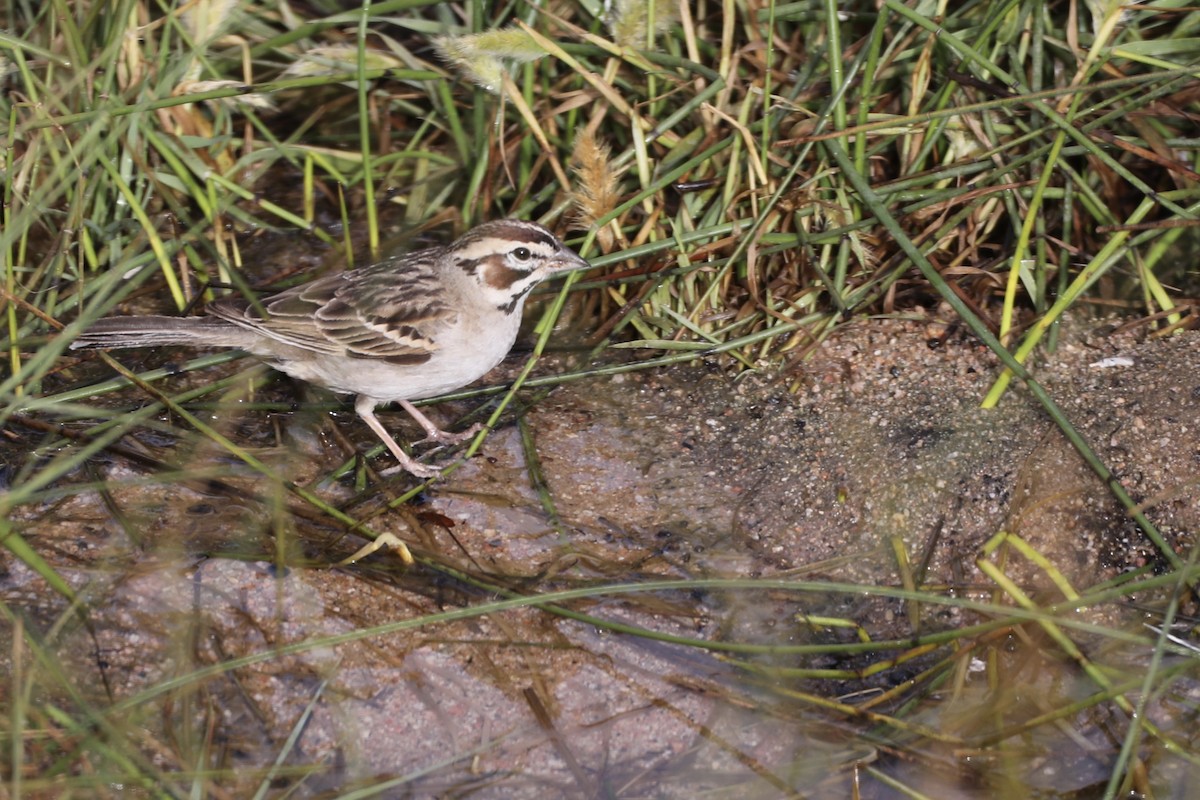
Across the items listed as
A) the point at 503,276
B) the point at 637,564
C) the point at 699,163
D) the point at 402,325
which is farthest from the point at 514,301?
the point at 637,564

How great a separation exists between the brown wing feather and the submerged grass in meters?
0.39

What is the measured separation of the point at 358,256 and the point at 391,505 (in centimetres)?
185

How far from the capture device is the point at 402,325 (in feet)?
17.3

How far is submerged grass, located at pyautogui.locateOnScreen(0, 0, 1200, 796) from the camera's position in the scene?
198 inches

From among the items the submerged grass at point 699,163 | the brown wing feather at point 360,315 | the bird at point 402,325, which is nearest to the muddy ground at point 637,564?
the submerged grass at point 699,163

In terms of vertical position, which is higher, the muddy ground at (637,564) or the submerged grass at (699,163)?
the submerged grass at (699,163)

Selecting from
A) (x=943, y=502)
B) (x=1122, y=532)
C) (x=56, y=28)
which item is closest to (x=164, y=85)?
(x=56, y=28)

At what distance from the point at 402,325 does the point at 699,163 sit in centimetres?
145

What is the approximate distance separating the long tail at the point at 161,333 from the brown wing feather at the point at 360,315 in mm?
76

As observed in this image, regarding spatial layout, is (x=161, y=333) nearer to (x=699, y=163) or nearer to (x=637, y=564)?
(x=637, y=564)

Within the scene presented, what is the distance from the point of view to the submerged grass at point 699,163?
16.5ft

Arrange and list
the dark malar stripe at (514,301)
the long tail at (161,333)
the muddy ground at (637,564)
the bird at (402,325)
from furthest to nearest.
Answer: the dark malar stripe at (514,301)
the bird at (402,325)
the long tail at (161,333)
the muddy ground at (637,564)

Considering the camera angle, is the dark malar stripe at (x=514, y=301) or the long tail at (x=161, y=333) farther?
the dark malar stripe at (x=514, y=301)

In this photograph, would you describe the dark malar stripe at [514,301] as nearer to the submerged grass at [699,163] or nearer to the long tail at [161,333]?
the submerged grass at [699,163]
